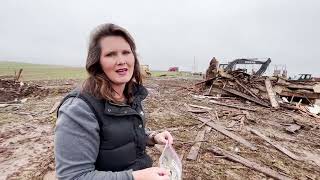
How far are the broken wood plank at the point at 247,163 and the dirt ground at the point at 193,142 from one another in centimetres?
9

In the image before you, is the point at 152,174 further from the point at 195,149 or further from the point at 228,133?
the point at 228,133

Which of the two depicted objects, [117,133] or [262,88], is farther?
[262,88]

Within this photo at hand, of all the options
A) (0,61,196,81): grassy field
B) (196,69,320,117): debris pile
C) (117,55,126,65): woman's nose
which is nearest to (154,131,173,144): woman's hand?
(117,55,126,65): woman's nose

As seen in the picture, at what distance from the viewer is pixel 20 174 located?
214 inches

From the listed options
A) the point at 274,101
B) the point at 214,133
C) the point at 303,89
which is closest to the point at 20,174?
the point at 214,133

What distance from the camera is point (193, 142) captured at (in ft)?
23.6

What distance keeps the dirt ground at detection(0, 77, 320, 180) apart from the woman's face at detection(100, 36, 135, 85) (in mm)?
3793

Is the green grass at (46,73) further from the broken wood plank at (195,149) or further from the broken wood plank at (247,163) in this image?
the broken wood plank at (247,163)

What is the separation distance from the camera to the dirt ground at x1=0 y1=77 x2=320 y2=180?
5.82 meters

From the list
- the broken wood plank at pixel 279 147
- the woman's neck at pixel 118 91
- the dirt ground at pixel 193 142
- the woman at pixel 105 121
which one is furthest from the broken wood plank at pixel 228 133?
the woman's neck at pixel 118 91

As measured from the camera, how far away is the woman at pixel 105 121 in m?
1.86

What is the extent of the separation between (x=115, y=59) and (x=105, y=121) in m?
0.47

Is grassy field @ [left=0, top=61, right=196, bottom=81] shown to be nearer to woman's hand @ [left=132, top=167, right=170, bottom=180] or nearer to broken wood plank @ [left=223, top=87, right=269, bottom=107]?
broken wood plank @ [left=223, top=87, right=269, bottom=107]

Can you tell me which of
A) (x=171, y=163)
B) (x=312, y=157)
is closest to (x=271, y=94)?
(x=312, y=157)
